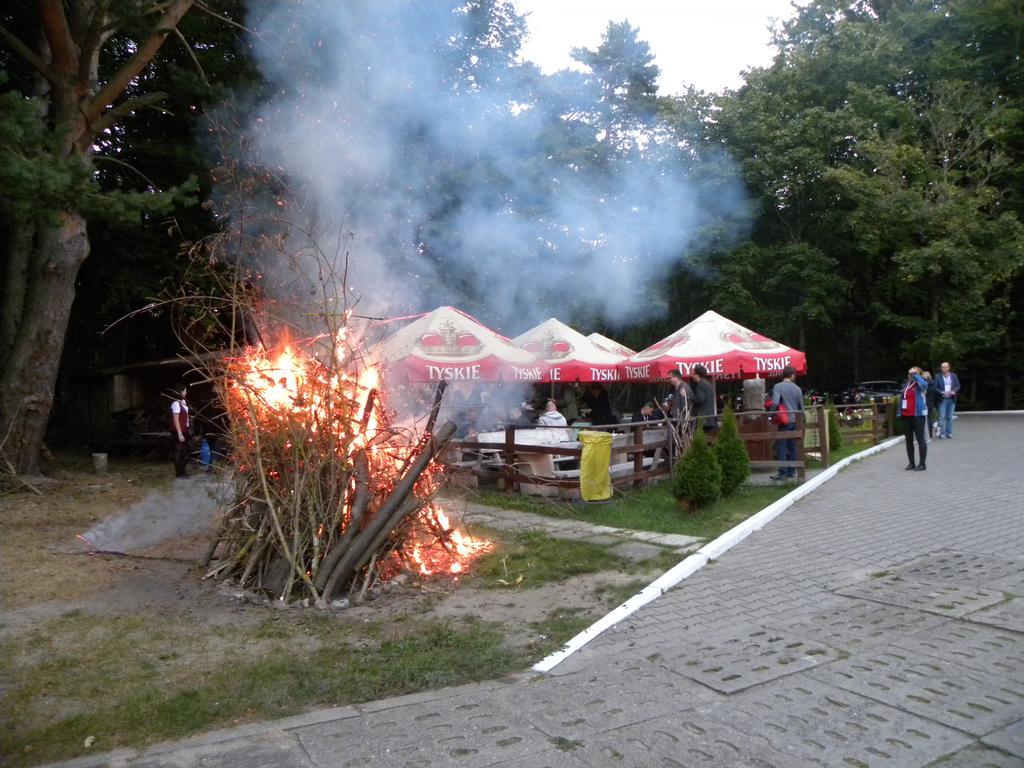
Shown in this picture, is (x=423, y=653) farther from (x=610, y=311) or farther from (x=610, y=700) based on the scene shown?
(x=610, y=311)

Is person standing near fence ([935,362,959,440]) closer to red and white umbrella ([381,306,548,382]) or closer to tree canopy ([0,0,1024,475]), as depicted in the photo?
tree canopy ([0,0,1024,475])

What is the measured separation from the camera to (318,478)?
5.67 metres

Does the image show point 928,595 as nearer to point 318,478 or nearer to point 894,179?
point 318,478

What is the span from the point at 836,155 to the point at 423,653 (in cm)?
2345

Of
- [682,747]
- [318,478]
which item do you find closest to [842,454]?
[318,478]

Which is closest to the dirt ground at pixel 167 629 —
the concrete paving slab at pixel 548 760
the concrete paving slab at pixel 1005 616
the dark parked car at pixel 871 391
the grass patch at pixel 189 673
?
the grass patch at pixel 189 673

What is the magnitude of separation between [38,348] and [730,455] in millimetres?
9105

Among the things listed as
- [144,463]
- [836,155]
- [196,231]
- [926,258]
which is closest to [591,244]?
[196,231]

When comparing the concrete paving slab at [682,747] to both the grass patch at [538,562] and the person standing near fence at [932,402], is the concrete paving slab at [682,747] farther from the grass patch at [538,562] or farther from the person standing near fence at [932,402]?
the person standing near fence at [932,402]

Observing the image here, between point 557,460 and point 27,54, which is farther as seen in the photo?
point 27,54

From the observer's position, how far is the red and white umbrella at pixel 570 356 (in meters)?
12.4

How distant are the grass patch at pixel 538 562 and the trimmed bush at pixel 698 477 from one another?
4.85 feet

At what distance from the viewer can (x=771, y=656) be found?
4.29 meters

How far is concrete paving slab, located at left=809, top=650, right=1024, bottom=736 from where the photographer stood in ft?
11.6
